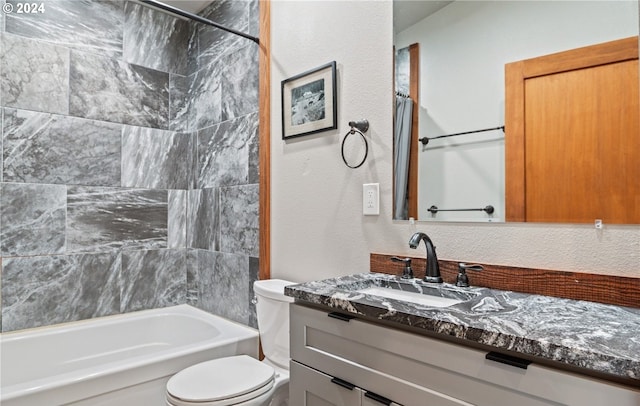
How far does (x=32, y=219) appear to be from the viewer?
7.50 feet

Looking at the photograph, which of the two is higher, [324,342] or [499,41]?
[499,41]

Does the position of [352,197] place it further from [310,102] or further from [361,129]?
[310,102]

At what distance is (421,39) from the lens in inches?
63.4

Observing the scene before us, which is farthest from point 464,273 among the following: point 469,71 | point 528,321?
point 469,71

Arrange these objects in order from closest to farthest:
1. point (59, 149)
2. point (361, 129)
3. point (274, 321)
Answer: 1. point (361, 129)
2. point (274, 321)
3. point (59, 149)

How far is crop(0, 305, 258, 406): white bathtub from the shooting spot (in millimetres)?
1636

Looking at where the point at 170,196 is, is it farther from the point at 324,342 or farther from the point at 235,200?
the point at 324,342

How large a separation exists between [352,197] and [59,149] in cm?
186

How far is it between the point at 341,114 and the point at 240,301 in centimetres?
136

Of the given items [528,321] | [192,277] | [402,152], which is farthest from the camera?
[192,277]

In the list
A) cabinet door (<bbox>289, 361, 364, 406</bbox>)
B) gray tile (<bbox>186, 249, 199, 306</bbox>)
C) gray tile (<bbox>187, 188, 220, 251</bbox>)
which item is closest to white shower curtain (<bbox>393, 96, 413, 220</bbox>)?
cabinet door (<bbox>289, 361, 364, 406</bbox>)

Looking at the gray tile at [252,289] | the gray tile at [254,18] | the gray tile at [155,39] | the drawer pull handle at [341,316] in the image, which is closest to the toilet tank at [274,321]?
the gray tile at [252,289]

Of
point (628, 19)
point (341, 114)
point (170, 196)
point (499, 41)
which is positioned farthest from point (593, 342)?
point (170, 196)

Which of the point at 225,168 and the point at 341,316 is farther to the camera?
the point at 225,168
